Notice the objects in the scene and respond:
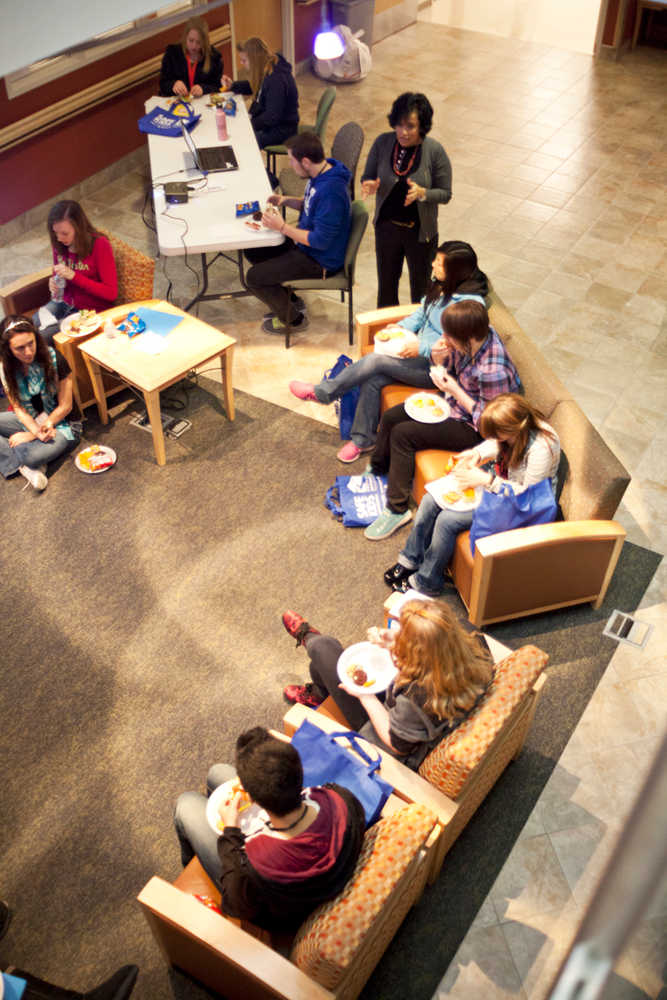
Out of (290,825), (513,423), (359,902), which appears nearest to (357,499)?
(513,423)

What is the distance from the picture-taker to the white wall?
1044 centimetres

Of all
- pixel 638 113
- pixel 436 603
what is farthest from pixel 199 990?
pixel 638 113

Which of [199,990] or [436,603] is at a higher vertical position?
[436,603]

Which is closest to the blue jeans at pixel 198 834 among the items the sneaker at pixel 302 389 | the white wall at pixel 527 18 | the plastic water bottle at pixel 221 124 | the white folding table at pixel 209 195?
the sneaker at pixel 302 389

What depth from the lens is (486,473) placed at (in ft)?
12.4

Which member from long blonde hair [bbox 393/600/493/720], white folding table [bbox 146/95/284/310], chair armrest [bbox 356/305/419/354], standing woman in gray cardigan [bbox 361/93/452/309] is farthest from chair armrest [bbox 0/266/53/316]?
long blonde hair [bbox 393/600/493/720]

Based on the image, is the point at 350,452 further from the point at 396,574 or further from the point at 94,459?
the point at 94,459

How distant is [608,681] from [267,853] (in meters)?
1.94

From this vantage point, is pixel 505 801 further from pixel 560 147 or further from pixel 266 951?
pixel 560 147

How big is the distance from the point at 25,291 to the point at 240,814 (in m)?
3.57

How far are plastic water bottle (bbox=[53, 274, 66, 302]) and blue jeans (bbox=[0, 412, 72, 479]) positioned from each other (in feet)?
2.56

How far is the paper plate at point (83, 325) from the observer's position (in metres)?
4.66

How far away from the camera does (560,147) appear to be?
7.77m

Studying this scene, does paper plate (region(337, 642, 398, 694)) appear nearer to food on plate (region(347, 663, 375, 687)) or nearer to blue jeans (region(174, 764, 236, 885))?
food on plate (region(347, 663, 375, 687))
